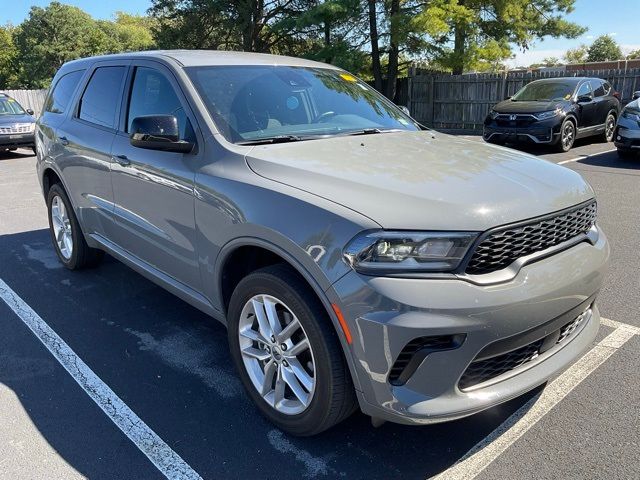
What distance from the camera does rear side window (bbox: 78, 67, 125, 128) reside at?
4.12 metres

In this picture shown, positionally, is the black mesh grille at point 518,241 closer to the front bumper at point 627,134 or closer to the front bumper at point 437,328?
the front bumper at point 437,328

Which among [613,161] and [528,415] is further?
[613,161]

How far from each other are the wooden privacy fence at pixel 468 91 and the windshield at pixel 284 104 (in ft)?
53.0

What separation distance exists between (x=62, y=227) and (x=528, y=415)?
4.47 m

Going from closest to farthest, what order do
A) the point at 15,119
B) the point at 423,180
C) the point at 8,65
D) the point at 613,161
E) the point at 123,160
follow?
the point at 423,180
the point at 123,160
the point at 613,161
the point at 15,119
the point at 8,65

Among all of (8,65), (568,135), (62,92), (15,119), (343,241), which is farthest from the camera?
(8,65)

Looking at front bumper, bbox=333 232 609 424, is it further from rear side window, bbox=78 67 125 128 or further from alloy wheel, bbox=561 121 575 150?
alloy wheel, bbox=561 121 575 150

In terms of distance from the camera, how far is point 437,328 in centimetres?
209

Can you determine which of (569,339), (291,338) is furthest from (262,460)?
(569,339)

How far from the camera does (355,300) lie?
7.11ft

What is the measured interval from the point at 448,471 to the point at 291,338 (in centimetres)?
94

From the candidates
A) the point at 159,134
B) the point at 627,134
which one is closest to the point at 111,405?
the point at 159,134

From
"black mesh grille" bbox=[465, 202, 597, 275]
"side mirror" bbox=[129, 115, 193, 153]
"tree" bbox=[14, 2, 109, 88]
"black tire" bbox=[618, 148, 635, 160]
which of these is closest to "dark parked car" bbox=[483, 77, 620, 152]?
"black tire" bbox=[618, 148, 635, 160]

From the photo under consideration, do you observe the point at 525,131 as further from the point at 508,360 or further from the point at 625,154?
the point at 508,360
